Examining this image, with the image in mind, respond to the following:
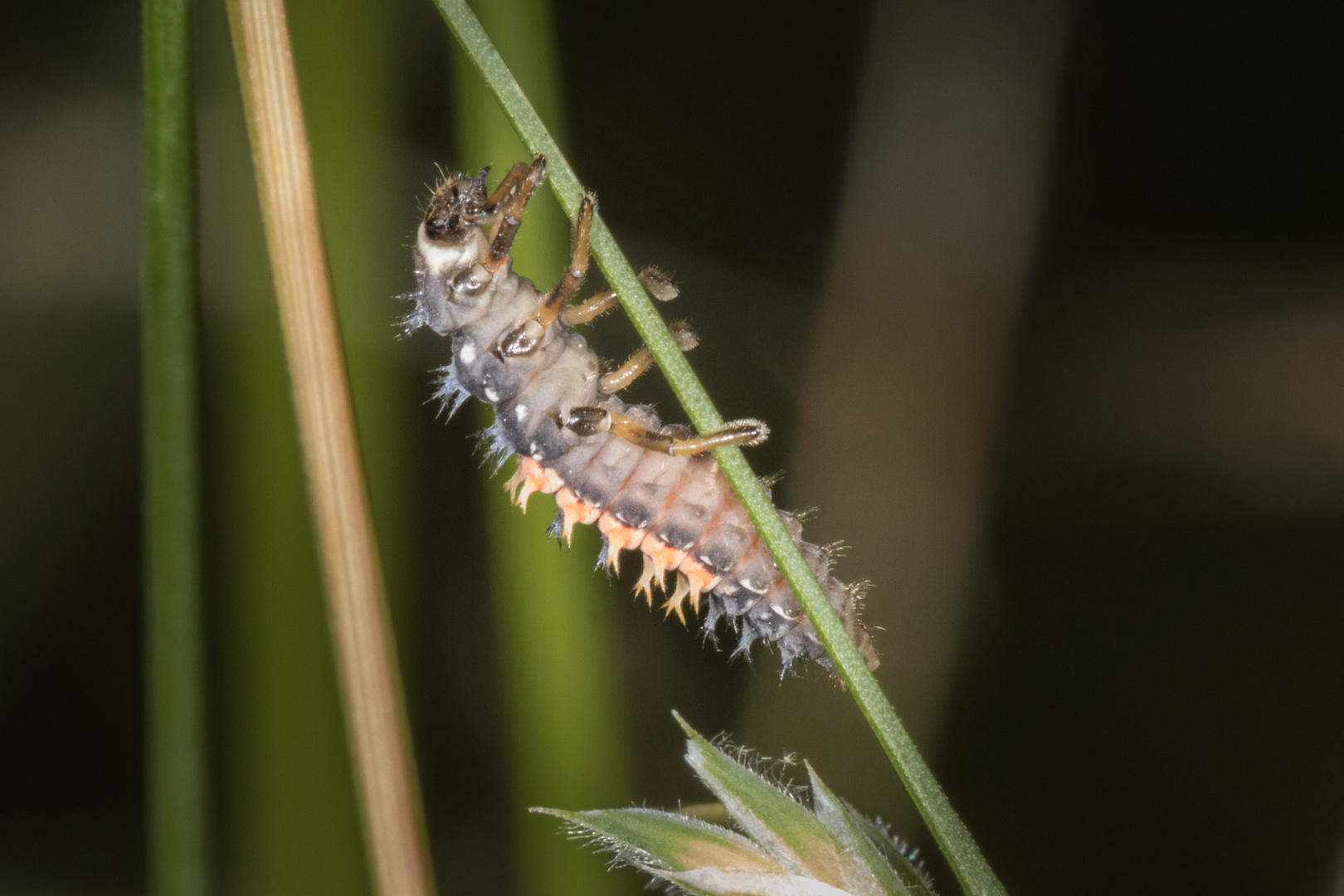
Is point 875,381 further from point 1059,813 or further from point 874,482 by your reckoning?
point 1059,813

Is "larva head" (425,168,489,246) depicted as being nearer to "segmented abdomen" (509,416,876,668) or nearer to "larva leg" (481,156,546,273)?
"larva leg" (481,156,546,273)

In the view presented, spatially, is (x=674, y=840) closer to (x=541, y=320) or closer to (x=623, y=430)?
(x=623, y=430)

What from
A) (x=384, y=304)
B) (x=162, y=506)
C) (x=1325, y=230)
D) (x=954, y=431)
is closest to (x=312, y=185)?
(x=162, y=506)

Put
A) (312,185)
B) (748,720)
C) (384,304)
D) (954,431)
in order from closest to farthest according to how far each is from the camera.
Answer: (312,185), (384,304), (748,720), (954,431)

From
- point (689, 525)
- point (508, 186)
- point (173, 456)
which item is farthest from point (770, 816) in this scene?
point (508, 186)

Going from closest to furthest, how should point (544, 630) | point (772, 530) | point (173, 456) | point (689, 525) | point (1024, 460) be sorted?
point (772, 530)
point (173, 456)
point (689, 525)
point (544, 630)
point (1024, 460)
